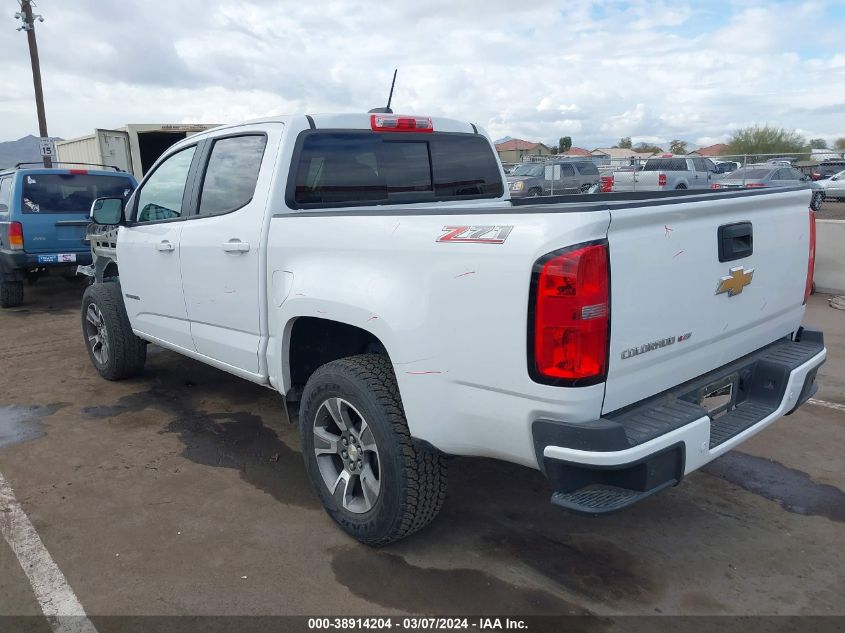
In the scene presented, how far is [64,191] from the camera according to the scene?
8.98 meters

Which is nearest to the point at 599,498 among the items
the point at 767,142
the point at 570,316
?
the point at 570,316

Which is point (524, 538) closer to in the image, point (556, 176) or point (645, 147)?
point (556, 176)

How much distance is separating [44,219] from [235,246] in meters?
6.60

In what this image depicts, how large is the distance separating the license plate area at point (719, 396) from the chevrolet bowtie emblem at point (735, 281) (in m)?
0.38

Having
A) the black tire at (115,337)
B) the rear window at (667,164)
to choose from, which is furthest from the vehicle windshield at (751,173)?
the black tire at (115,337)

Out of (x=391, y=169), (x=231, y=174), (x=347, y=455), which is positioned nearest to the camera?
(x=347, y=455)

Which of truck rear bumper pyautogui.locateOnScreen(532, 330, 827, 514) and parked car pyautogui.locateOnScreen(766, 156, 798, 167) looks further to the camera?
parked car pyautogui.locateOnScreen(766, 156, 798, 167)

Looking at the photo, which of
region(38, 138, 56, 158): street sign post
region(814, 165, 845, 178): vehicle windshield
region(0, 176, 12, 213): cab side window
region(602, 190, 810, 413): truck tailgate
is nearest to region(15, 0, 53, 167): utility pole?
region(38, 138, 56, 158): street sign post

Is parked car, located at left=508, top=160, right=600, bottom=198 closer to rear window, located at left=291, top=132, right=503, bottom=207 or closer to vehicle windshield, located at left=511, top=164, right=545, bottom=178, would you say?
vehicle windshield, located at left=511, top=164, right=545, bottom=178

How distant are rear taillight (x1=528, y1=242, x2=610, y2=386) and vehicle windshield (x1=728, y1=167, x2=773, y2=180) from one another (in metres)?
19.1

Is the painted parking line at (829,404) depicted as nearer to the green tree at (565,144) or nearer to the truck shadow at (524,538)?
the truck shadow at (524,538)

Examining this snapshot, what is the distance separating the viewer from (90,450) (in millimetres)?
4285

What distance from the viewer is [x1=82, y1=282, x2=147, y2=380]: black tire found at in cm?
532

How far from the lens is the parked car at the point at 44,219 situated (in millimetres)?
8680
